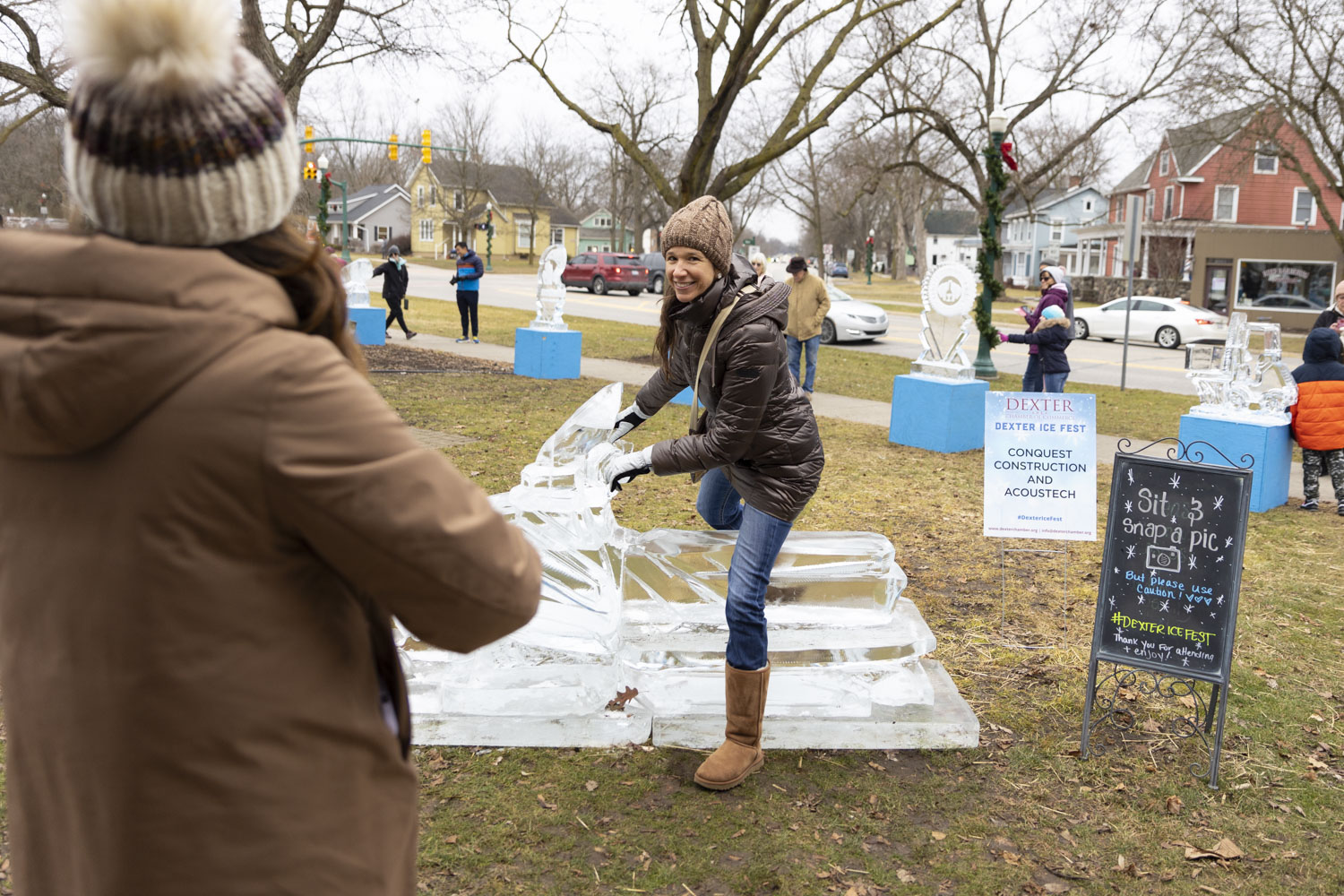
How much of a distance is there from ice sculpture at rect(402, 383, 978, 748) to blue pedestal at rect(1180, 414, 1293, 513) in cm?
512

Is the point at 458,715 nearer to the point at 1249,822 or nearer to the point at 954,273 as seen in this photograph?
the point at 1249,822

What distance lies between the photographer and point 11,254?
124cm

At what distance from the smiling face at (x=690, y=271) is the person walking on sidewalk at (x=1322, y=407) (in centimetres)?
666

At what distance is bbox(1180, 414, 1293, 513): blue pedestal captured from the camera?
8.20 meters

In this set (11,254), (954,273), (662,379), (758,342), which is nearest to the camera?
(11,254)

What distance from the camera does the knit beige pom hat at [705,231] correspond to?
3.47m

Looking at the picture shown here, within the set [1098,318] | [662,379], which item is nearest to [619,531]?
[662,379]

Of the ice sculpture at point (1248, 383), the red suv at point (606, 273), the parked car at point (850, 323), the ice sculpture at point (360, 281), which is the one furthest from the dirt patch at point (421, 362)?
the red suv at point (606, 273)

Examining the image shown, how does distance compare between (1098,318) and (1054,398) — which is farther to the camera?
(1098,318)

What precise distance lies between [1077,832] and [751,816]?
1090mm

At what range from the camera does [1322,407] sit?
8203mm

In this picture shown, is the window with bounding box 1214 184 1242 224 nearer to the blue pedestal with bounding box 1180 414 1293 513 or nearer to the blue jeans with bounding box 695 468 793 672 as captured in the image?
the blue pedestal with bounding box 1180 414 1293 513

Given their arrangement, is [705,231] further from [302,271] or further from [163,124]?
[163,124]

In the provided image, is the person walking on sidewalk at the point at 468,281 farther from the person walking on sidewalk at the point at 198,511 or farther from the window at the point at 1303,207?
the window at the point at 1303,207
